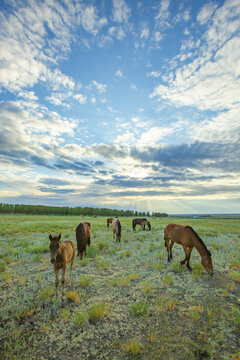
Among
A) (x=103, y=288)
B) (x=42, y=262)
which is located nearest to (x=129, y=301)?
(x=103, y=288)

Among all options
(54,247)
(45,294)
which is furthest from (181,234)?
(45,294)

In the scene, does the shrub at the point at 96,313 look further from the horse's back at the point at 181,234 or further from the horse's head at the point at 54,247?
the horse's back at the point at 181,234

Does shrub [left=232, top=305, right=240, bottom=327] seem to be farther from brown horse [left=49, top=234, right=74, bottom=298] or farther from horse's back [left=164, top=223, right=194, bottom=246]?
brown horse [left=49, top=234, right=74, bottom=298]

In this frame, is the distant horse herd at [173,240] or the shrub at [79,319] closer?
the shrub at [79,319]

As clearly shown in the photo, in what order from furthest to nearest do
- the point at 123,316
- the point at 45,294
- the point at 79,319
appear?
1. the point at 45,294
2. the point at 123,316
3. the point at 79,319

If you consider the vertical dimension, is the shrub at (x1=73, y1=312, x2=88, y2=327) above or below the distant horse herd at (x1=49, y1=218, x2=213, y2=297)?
below

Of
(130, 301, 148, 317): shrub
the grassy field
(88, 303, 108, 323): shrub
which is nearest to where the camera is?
the grassy field

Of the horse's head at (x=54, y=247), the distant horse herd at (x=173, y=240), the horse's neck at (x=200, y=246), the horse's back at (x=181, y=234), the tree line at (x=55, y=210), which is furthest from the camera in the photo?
the tree line at (x=55, y=210)

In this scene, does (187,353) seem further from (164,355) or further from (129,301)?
(129,301)

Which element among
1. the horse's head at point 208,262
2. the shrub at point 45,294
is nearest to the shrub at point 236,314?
the horse's head at point 208,262

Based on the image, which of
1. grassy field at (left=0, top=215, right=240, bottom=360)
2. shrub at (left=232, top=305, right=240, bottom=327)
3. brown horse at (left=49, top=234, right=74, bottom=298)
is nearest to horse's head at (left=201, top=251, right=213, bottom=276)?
grassy field at (left=0, top=215, right=240, bottom=360)

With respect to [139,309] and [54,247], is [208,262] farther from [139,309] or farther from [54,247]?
[54,247]

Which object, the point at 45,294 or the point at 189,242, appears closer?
the point at 45,294

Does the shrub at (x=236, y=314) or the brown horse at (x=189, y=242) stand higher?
the brown horse at (x=189, y=242)
